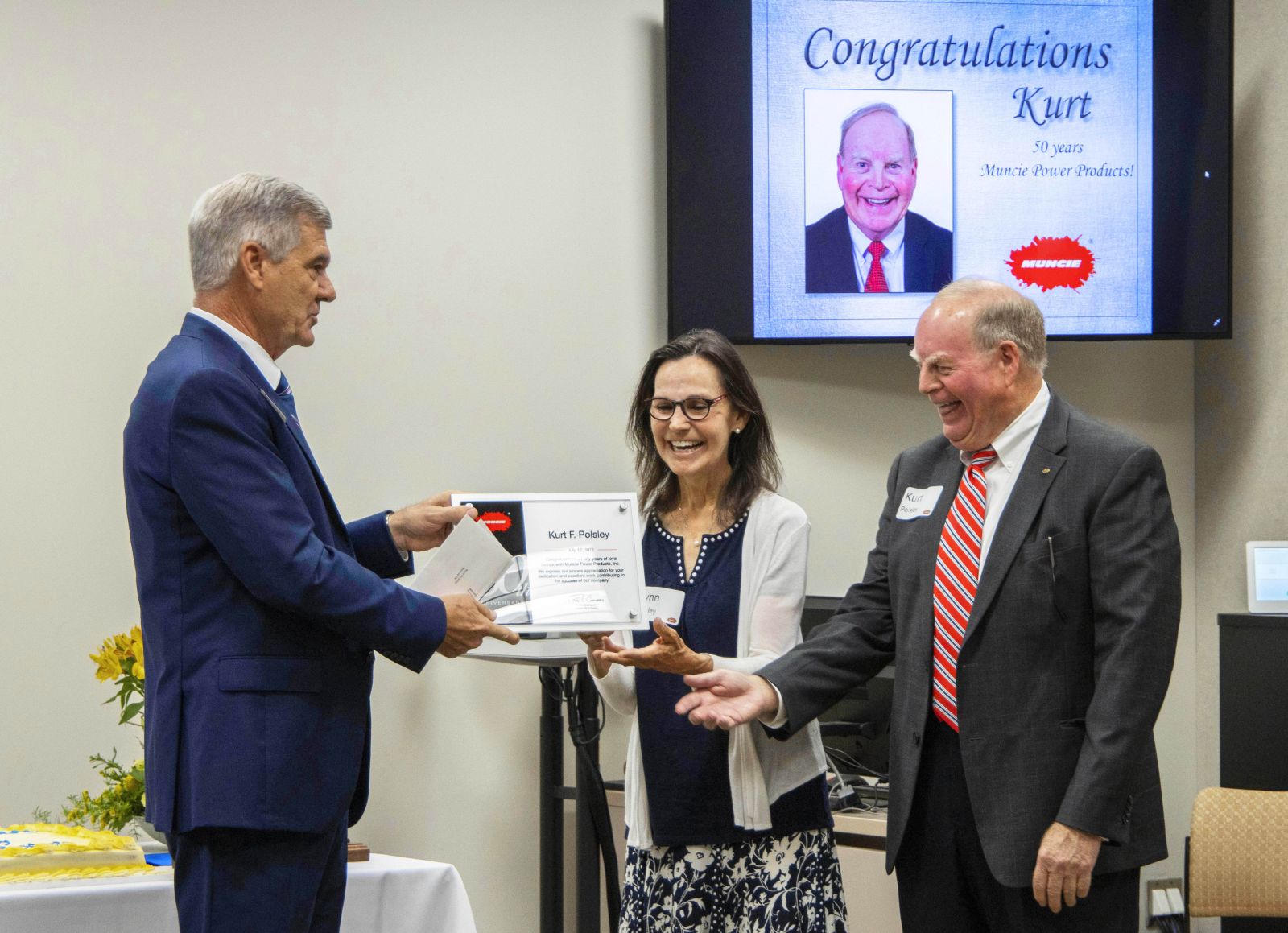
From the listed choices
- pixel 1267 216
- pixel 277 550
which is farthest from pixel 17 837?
pixel 1267 216

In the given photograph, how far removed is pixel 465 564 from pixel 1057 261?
8.51 ft

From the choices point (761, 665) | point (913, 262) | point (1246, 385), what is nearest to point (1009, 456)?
point (761, 665)

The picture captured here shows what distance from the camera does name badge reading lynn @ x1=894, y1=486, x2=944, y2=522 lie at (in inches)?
93.0

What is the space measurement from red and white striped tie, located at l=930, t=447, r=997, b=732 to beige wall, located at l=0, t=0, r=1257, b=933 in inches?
76.0

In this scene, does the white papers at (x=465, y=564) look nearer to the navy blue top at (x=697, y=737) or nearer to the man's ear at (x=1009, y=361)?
the navy blue top at (x=697, y=737)

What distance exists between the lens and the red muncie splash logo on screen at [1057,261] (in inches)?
164

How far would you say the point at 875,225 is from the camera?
13.5 feet

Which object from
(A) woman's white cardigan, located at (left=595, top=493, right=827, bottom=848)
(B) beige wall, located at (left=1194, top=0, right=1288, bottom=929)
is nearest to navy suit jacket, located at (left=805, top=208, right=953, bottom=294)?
(B) beige wall, located at (left=1194, top=0, right=1288, bottom=929)

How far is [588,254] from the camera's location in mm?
4105

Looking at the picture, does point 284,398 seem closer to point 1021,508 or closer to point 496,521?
point 496,521

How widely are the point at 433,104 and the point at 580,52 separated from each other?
18.8 inches

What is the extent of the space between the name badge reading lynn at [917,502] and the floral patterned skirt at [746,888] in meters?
0.57

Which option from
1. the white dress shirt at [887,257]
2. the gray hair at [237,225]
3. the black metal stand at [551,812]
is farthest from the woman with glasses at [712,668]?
the white dress shirt at [887,257]

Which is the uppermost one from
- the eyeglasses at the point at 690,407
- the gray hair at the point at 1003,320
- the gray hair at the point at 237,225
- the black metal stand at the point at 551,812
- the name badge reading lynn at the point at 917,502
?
the gray hair at the point at 237,225
